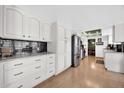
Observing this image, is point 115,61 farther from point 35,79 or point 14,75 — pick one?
point 14,75

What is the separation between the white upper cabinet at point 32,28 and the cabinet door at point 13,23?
0.17m

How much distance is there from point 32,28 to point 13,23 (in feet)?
2.03

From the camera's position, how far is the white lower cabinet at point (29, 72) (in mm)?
1712

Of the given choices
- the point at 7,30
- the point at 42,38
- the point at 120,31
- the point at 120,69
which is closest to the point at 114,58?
the point at 120,69

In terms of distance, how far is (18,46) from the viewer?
2.60 m

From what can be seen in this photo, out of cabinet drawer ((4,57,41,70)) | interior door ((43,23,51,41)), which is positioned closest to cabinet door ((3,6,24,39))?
cabinet drawer ((4,57,41,70))

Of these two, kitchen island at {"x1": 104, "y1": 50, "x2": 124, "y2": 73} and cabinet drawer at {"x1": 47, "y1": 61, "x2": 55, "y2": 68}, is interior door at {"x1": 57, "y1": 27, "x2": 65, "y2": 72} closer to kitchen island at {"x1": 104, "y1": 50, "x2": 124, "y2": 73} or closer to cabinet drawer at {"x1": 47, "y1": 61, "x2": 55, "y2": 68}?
cabinet drawer at {"x1": 47, "y1": 61, "x2": 55, "y2": 68}

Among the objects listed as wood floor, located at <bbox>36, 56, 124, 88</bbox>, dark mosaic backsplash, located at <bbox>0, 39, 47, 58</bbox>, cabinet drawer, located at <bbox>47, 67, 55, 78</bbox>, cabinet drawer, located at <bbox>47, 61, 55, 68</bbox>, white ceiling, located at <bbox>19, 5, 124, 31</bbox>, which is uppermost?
white ceiling, located at <bbox>19, 5, 124, 31</bbox>

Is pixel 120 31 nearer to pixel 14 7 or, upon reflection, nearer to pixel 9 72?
pixel 14 7

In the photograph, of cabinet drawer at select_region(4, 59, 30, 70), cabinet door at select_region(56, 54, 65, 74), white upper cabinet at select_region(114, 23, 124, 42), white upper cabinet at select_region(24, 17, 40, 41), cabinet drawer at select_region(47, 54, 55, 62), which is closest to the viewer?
cabinet drawer at select_region(4, 59, 30, 70)

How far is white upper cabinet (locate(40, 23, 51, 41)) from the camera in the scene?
297 cm

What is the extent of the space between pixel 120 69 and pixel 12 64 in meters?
3.95

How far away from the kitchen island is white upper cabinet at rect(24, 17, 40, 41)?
10.6 feet

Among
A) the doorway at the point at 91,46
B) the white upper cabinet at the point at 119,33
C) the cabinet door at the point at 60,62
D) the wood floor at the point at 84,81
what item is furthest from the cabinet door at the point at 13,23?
the doorway at the point at 91,46
